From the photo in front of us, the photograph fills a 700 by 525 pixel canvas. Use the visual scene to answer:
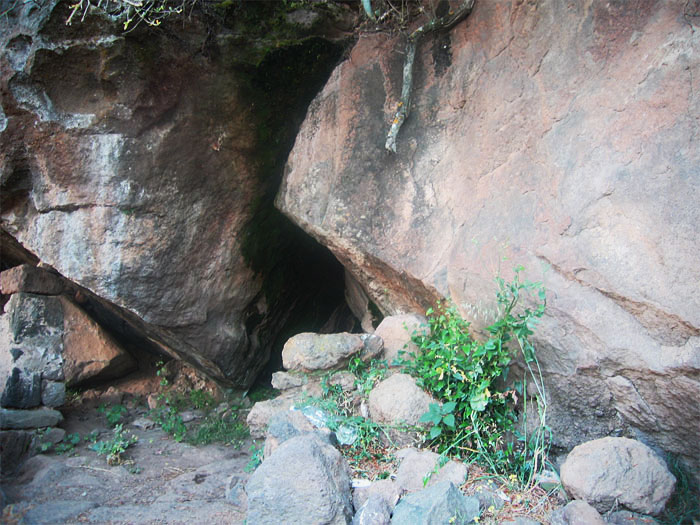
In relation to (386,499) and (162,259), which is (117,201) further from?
(386,499)

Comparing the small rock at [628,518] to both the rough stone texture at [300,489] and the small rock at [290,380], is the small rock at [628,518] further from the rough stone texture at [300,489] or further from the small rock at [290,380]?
the small rock at [290,380]

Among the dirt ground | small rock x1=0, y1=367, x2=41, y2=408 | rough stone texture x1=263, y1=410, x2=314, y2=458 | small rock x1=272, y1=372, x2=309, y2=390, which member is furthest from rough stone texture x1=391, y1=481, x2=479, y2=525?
small rock x1=0, y1=367, x2=41, y2=408

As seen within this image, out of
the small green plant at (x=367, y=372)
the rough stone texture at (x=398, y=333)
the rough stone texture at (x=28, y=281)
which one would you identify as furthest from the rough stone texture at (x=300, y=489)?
the rough stone texture at (x=28, y=281)

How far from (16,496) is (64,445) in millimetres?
759

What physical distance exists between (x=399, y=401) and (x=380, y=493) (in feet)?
1.86

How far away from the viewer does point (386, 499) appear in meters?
2.21

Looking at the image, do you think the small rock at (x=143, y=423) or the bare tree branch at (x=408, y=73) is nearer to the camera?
the bare tree branch at (x=408, y=73)

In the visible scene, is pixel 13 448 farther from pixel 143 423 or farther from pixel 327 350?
pixel 327 350

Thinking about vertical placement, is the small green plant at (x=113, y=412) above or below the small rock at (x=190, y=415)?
below

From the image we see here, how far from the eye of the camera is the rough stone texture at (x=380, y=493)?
2.22 meters

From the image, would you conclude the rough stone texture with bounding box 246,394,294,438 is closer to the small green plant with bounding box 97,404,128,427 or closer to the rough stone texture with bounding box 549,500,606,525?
the rough stone texture with bounding box 549,500,606,525

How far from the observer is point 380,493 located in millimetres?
2246

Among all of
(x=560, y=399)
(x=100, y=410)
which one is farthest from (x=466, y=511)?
(x=100, y=410)

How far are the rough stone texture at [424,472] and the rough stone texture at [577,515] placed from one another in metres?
0.38
